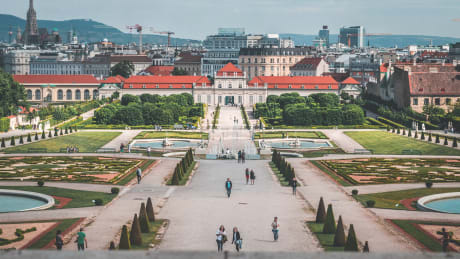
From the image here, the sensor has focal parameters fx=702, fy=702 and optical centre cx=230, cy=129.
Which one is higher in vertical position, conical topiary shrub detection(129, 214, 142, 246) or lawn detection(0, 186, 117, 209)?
conical topiary shrub detection(129, 214, 142, 246)

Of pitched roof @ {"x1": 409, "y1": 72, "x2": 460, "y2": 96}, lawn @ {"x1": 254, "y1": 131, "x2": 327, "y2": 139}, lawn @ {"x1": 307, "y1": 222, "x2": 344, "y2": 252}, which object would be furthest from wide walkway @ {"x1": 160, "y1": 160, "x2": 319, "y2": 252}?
pitched roof @ {"x1": 409, "y1": 72, "x2": 460, "y2": 96}

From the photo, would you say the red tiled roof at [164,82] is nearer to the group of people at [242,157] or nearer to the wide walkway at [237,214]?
the group of people at [242,157]

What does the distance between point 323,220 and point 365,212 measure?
4.08m

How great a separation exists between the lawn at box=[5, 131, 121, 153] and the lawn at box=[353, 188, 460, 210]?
3947 centimetres

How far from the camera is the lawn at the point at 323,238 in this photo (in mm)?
32219

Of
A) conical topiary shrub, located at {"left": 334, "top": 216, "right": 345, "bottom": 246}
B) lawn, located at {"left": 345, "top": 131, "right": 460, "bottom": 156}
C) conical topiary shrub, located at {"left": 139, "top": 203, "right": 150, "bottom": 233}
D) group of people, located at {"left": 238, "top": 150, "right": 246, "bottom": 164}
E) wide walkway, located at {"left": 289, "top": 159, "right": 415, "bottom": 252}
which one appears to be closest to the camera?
conical topiary shrub, located at {"left": 334, "top": 216, "right": 345, "bottom": 246}

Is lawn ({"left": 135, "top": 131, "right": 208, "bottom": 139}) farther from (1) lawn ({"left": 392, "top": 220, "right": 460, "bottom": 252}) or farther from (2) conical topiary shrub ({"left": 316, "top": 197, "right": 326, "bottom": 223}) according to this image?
(1) lawn ({"left": 392, "top": 220, "right": 460, "bottom": 252})

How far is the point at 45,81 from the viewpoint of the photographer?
16362cm

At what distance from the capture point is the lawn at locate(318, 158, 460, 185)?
5347 centimetres

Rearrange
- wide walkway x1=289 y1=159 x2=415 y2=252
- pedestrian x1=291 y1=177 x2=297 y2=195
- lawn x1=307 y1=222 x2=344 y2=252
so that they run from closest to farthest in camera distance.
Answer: lawn x1=307 y1=222 x2=344 y2=252
wide walkway x1=289 y1=159 x2=415 y2=252
pedestrian x1=291 y1=177 x2=297 y2=195

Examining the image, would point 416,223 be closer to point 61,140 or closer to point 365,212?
point 365,212

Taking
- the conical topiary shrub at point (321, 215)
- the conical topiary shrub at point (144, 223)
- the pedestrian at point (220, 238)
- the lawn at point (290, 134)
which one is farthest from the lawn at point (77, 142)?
the pedestrian at point (220, 238)

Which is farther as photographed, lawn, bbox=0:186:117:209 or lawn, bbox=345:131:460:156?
lawn, bbox=345:131:460:156

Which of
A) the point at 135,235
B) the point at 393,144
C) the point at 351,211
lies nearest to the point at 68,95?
the point at 393,144
